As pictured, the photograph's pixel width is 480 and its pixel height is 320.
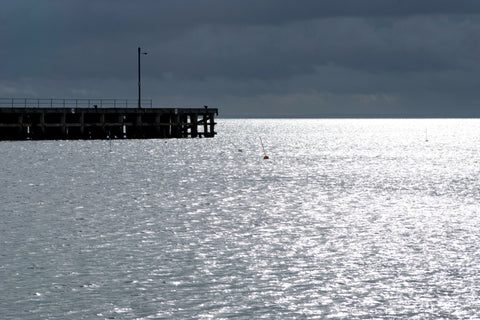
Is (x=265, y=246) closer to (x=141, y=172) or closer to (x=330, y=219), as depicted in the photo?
(x=330, y=219)

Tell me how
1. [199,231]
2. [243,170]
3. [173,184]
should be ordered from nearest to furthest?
1. [199,231]
2. [173,184]
3. [243,170]

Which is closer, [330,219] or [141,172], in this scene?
[330,219]

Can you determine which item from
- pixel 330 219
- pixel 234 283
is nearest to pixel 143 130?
pixel 330 219

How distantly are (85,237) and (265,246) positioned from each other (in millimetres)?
5087

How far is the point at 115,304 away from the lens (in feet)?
38.9

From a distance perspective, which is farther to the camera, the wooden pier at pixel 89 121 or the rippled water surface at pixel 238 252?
the wooden pier at pixel 89 121

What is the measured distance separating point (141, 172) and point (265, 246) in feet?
93.9

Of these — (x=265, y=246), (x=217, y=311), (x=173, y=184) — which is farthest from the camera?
(x=173, y=184)

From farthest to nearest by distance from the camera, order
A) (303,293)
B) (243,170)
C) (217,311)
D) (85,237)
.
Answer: (243,170), (85,237), (303,293), (217,311)

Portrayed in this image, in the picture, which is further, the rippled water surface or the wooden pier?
the wooden pier

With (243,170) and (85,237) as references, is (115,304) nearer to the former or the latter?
(85,237)

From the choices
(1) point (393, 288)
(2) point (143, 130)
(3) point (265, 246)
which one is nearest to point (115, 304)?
(1) point (393, 288)

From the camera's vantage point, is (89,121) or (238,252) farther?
(89,121)

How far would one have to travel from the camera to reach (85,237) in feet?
62.6
